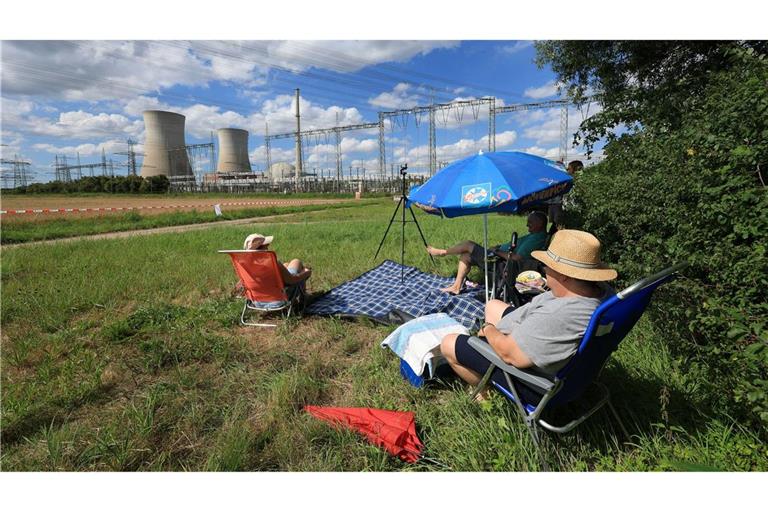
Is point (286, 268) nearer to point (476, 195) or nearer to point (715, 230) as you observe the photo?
point (476, 195)

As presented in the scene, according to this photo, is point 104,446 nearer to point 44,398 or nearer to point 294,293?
point 44,398

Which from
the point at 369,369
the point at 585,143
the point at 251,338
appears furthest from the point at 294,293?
the point at 585,143

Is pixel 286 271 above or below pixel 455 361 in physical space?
above

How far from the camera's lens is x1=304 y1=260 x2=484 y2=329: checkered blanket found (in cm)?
422

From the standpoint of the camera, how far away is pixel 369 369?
3078 millimetres

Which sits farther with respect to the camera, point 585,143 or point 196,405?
point 585,143

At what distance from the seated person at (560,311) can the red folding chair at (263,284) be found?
268 centimetres

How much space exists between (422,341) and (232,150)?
53225 millimetres

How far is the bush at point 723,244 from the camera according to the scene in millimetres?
1881

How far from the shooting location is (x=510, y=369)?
198 cm

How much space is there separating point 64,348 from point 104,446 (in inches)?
76.3

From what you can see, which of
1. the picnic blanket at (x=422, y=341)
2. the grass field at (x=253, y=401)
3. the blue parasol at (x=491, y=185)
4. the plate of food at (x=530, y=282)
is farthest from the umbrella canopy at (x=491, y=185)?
the grass field at (x=253, y=401)

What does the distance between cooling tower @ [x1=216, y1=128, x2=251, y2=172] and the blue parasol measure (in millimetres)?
51253

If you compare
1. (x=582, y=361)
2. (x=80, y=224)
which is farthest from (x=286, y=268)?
(x=80, y=224)
